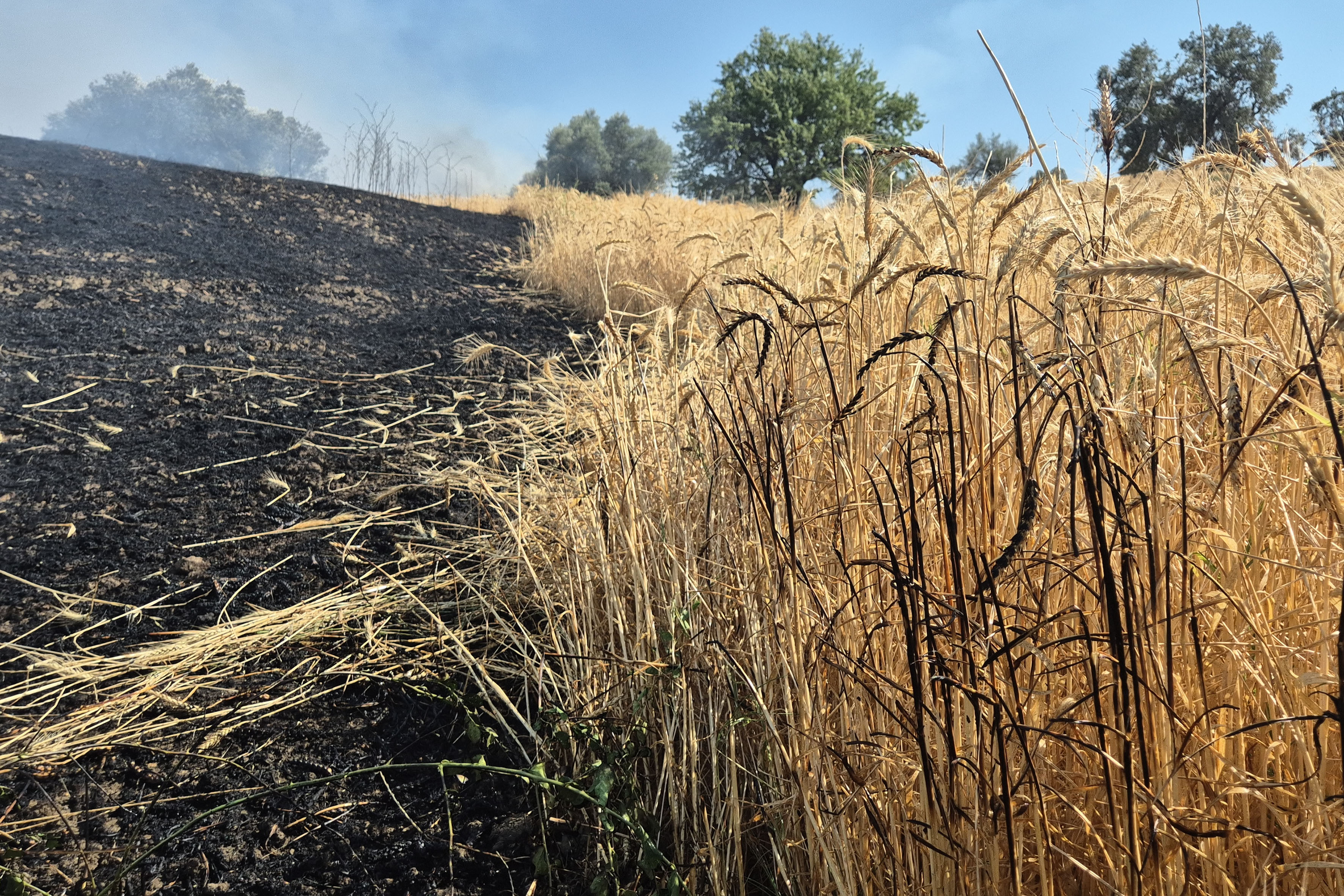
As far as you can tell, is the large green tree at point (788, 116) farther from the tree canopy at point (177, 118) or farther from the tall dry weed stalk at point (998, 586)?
the tree canopy at point (177, 118)

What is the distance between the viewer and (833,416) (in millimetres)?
1073

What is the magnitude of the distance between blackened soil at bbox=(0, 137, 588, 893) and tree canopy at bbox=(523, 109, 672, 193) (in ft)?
74.9

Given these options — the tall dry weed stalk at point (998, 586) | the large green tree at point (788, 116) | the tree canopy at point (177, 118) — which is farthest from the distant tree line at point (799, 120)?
the tree canopy at point (177, 118)

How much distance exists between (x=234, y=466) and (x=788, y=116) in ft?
60.7

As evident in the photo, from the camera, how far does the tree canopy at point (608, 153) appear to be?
92.7ft

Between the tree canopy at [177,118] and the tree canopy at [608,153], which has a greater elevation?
the tree canopy at [177,118]

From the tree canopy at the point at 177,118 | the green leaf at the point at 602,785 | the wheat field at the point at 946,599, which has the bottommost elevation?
the green leaf at the point at 602,785

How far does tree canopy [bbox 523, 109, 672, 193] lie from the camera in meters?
28.3

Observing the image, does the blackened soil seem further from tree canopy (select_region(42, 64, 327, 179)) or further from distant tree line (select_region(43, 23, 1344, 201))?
tree canopy (select_region(42, 64, 327, 179))

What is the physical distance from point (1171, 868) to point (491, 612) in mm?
1407

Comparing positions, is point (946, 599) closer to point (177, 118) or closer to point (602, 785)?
point (602, 785)

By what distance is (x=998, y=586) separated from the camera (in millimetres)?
956

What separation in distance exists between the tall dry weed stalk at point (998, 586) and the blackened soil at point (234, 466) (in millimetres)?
407

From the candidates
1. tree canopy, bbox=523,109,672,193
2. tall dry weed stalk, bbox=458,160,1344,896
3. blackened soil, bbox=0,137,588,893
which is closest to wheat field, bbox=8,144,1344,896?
tall dry weed stalk, bbox=458,160,1344,896
